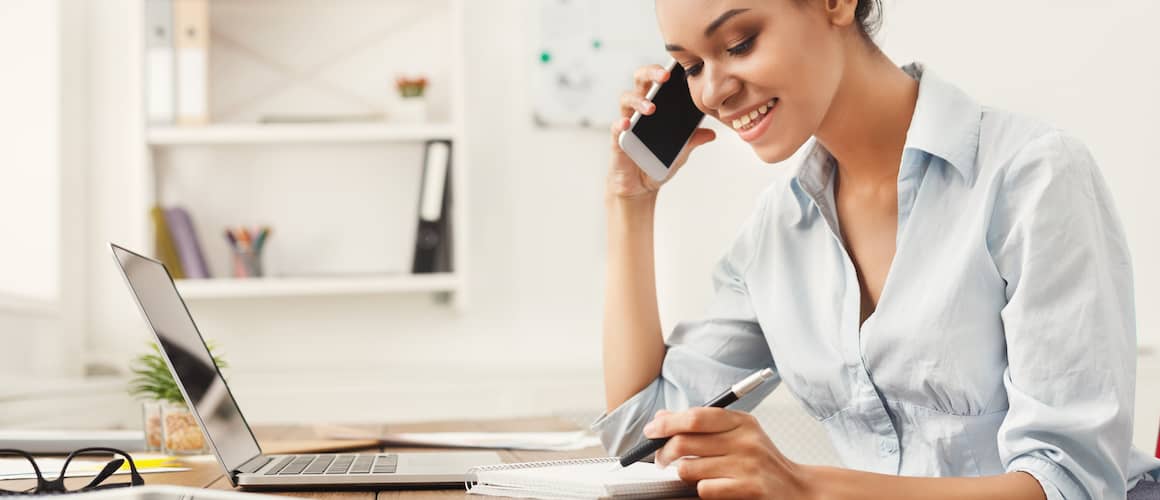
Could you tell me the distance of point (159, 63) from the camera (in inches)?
97.6

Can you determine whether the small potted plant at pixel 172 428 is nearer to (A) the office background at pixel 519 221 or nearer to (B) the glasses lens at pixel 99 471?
(B) the glasses lens at pixel 99 471

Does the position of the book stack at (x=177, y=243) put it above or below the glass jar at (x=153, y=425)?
above

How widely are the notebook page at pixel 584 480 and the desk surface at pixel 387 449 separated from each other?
37 millimetres

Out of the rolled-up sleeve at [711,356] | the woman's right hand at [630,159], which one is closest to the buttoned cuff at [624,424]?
the rolled-up sleeve at [711,356]

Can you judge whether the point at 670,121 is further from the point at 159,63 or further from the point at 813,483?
the point at 159,63

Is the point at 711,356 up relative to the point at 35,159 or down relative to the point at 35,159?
down

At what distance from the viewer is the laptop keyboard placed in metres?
0.91

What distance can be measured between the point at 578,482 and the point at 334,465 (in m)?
0.30

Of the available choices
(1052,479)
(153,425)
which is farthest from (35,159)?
(1052,479)

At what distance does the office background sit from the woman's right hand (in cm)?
130

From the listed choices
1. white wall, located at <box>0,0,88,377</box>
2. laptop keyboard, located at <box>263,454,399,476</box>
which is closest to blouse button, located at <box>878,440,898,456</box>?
laptop keyboard, located at <box>263,454,399,476</box>

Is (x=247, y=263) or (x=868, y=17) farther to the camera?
(x=247, y=263)

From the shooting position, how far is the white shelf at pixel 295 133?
2.49 metres

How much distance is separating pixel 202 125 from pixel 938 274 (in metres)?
1.92
